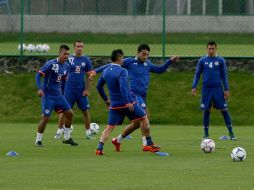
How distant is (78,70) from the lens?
72.0 feet

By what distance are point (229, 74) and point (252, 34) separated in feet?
33.5

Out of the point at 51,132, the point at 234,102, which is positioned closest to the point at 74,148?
the point at 51,132

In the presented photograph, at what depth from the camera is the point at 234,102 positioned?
2838cm

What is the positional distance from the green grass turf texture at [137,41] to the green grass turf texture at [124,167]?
14339mm

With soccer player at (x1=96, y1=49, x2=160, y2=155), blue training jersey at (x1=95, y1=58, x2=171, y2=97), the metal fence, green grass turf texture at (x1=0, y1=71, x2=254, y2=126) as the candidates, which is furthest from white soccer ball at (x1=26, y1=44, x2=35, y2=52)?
soccer player at (x1=96, y1=49, x2=160, y2=155)

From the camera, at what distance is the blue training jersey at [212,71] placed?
21.5 m

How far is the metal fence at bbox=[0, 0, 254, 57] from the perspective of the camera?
35.7 m

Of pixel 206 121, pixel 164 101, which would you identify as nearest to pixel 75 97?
pixel 206 121

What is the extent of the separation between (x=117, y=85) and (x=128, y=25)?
21.6 m

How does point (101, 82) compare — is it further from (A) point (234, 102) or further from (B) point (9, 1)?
(B) point (9, 1)

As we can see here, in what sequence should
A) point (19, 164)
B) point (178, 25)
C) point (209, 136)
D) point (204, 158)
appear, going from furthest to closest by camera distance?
point (178, 25), point (209, 136), point (204, 158), point (19, 164)

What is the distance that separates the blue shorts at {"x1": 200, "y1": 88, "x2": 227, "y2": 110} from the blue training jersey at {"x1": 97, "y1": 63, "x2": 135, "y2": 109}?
15.5 feet

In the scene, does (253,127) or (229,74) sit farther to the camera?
(229,74)

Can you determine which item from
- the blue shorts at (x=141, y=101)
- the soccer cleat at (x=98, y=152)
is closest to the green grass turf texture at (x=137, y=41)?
the blue shorts at (x=141, y=101)
